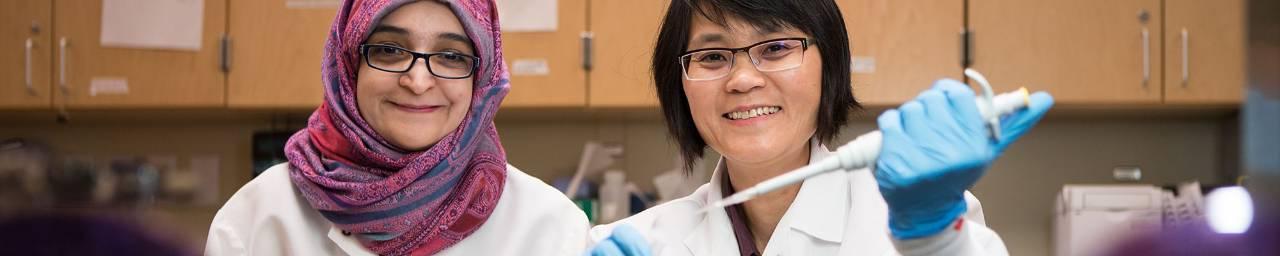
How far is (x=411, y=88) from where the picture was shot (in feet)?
4.16

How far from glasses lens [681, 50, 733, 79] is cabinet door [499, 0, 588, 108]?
1270 mm

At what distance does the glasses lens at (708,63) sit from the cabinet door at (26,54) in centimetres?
202

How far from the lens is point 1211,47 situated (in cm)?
246

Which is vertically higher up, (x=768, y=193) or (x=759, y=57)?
(x=759, y=57)

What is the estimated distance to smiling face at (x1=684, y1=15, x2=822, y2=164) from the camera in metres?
1.28

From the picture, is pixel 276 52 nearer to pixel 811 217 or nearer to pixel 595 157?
pixel 595 157

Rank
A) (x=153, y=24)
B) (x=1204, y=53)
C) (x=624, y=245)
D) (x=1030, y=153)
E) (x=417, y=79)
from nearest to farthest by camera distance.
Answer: (x=624, y=245) < (x=417, y=79) < (x=1204, y=53) < (x=153, y=24) < (x=1030, y=153)

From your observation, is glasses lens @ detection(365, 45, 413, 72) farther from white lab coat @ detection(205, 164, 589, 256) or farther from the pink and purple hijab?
white lab coat @ detection(205, 164, 589, 256)

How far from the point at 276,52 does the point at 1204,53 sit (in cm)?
205

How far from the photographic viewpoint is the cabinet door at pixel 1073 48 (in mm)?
2471

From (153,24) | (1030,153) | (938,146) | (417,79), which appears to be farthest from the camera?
(1030,153)

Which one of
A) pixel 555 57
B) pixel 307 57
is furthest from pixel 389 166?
pixel 307 57

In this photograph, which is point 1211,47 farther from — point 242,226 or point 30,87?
point 30,87

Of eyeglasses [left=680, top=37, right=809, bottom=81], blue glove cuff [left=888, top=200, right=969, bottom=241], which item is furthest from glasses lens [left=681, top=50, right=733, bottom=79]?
blue glove cuff [left=888, top=200, right=969, bottom=241]
